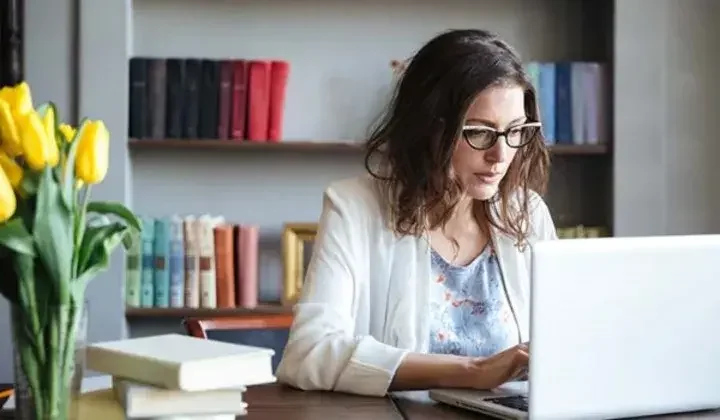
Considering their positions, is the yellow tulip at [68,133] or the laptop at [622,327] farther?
the laptop at [622,327]

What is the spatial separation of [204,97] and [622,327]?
2.17m

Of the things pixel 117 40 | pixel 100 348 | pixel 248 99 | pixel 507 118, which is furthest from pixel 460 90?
pixel 117 40

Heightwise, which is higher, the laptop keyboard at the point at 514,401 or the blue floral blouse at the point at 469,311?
the blue floral blouse at the point at 469,311

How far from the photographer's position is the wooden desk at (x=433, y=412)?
153 cm

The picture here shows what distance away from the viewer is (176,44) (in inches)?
141

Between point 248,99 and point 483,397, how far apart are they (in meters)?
1.95

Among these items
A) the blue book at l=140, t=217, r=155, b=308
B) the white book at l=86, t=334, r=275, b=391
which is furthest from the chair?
the blue book at l=140, t=217, r=155, b=308

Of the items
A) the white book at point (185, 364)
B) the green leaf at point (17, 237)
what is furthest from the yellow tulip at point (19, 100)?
the white book at point (185, 364)

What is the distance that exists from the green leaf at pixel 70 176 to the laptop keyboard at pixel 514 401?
0.67 meters

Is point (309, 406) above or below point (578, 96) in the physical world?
below

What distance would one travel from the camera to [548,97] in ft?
11.3

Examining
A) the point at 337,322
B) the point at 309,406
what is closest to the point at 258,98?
the point at 337,322

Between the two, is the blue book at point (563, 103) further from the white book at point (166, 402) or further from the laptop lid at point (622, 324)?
the white book at point (166, 402)

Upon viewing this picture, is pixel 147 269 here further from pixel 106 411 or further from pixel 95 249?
pixel 95 249
